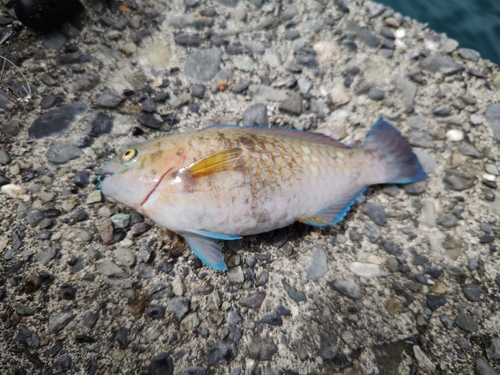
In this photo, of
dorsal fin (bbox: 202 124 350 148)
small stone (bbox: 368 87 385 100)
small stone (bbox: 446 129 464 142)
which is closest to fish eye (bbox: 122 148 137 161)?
dorsal fin (bbox: 202 124 350 148)

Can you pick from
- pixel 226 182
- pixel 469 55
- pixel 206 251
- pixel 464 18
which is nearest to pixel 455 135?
pixel 469 55

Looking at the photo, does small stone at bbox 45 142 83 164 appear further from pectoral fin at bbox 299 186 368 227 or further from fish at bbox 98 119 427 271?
pectoral fin at bbox 299 186 368 227

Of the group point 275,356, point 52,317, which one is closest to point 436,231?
point 275,356

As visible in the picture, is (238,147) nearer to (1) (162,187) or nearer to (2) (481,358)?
(1) (162,187)

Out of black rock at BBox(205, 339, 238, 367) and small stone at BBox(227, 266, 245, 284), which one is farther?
small stone at BBox(227, 266, 245, 284)

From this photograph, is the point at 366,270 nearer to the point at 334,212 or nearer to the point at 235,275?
the point at 334,212

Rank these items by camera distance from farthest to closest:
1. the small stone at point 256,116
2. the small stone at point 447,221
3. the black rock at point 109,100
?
the small stone at point 256,116 → the black rock at point 109,100 → the small stone at point 447,221

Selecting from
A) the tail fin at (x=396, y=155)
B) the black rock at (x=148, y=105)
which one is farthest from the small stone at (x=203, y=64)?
the tail fin at (x=396, y=155)

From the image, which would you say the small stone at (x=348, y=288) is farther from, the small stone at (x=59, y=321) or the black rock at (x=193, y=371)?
the small stone at (x=59, y=321)
